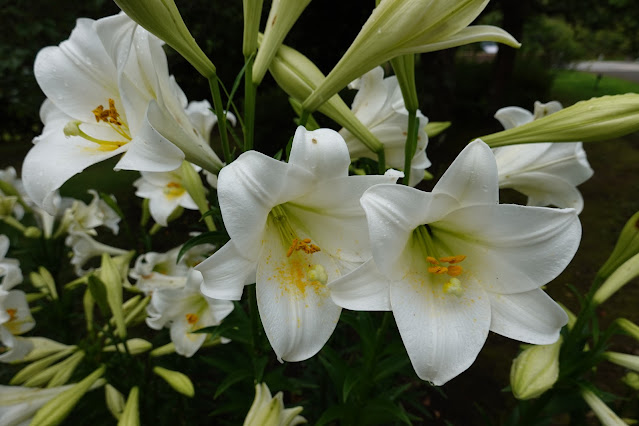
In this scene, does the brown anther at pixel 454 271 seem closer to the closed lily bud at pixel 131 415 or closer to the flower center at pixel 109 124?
the flower center at pixel 109 124

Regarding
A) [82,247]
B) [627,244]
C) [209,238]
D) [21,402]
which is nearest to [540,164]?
[627,244]

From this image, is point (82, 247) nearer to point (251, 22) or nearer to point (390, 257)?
point (251, 22)

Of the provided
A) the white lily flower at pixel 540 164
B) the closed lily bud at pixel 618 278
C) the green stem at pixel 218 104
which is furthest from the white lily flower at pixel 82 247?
the closed lily bud at pixel 618 278

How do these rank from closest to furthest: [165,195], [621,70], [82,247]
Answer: [165,195] → [82,247] → [621,70]

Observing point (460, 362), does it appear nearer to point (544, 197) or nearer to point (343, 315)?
point (343, 315)

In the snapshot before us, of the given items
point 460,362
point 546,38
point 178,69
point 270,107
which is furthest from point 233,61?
point 546,38
